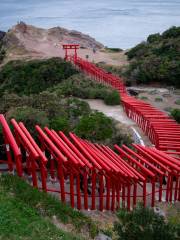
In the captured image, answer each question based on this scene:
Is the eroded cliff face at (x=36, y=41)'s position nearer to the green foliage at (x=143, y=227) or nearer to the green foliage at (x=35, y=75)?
the green foliage at (x=35, y=75)

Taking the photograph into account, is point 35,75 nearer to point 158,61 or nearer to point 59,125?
point 158,61

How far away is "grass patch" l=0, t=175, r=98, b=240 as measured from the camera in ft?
24.7

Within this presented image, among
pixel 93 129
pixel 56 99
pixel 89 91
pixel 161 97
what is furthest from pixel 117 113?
pixel 93 129

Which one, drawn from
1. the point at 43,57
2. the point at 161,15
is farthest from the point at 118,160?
the point at 161,15

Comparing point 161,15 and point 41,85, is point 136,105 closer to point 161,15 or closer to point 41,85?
point 41,85

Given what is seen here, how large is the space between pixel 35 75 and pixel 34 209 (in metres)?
28.4

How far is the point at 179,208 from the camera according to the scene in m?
11.7

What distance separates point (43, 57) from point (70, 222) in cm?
3374

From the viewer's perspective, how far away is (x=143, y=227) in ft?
24.8

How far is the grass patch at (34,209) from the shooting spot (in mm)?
7539

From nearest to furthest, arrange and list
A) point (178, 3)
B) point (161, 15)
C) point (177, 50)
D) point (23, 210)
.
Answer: point (23, 210) → point (177, 50) → point (161, 15) → point (178, 3)

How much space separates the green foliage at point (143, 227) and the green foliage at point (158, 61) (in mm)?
25824

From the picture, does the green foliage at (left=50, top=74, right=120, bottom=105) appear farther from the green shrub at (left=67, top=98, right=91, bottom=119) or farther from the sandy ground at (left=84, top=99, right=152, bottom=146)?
the green shrub at (left=67, top=98, right=91, bottom=119)

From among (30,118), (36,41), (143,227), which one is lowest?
(143,227)
